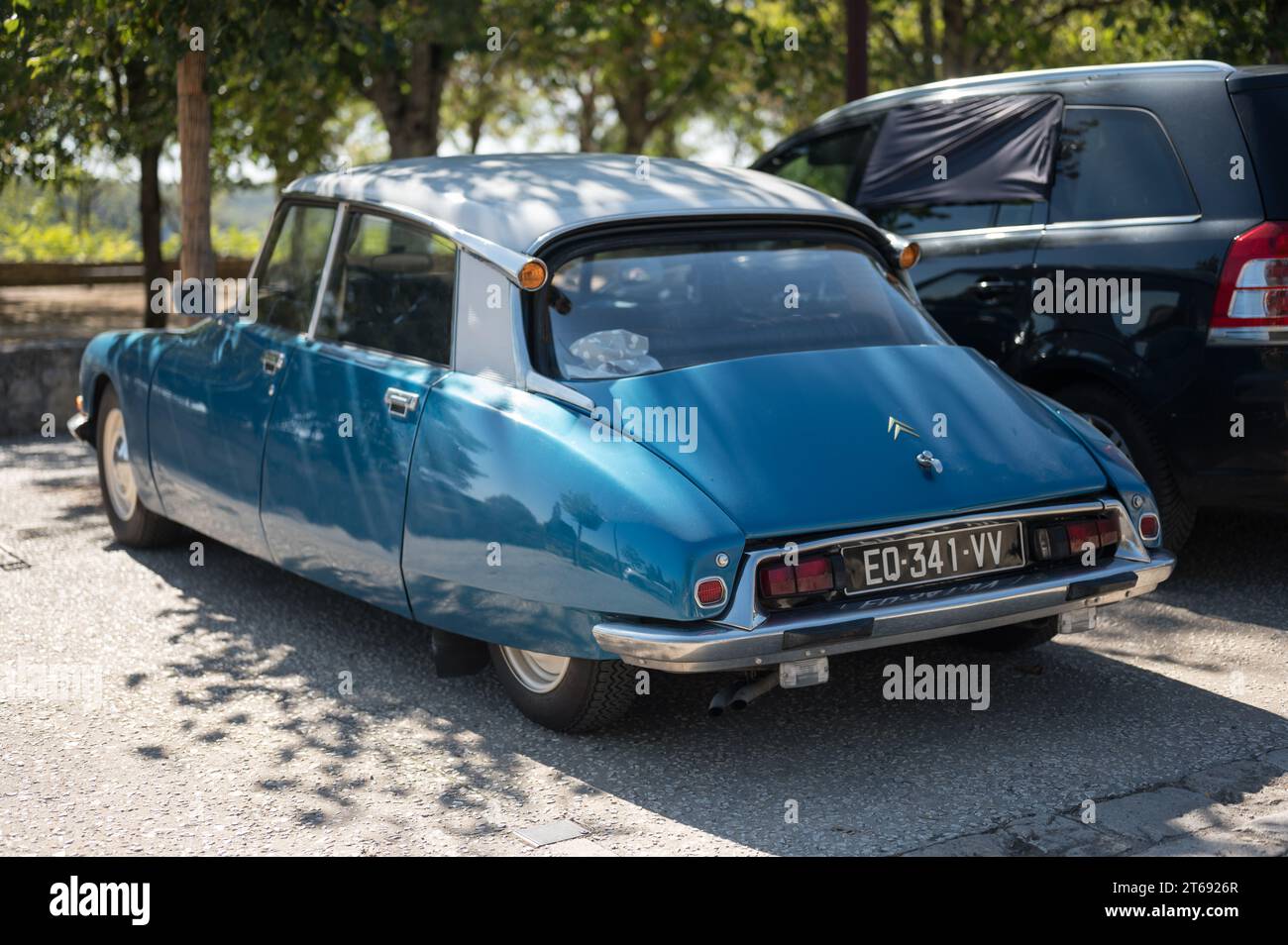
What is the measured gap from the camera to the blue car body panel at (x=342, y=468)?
16.9 feet

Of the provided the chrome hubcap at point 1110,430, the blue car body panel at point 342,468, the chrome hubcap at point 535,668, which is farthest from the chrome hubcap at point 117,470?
the chrome hubcap at point 1110,430

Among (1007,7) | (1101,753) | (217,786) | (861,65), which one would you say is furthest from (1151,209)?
(1007,7)

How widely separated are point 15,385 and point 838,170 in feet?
21.3

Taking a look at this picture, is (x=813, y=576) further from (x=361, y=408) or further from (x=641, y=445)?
(x=361, y=408)

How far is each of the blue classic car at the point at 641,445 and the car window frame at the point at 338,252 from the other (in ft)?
0.04

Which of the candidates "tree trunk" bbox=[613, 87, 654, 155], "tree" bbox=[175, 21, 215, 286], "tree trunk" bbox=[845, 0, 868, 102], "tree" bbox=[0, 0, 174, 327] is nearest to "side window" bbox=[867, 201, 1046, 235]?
"tree trunk" bbox=[845, 0, 868, 102]

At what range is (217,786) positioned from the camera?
458cm

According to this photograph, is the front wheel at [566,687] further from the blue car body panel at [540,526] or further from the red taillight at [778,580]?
the red taillight at [778,580]

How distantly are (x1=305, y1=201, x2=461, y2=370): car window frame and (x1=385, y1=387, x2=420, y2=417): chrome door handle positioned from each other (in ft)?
0.48

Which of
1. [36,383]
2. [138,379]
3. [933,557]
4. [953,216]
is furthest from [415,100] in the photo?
[933,557]

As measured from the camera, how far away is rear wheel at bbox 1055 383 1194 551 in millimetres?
6379

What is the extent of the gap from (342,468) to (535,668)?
1.01 meters

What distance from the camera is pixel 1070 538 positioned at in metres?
4.75

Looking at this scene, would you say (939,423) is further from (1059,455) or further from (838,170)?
(838,170)
